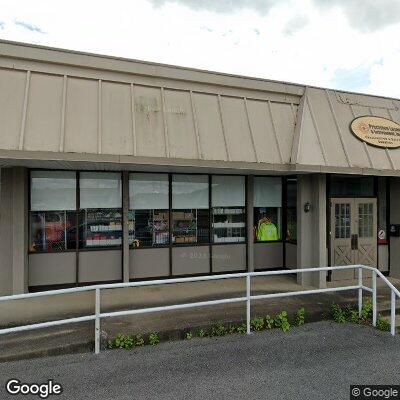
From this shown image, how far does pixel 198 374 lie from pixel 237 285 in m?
4.01

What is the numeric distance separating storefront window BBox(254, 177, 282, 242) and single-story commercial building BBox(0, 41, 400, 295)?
0.04 meters

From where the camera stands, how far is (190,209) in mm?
8734

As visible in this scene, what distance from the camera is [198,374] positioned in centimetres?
415

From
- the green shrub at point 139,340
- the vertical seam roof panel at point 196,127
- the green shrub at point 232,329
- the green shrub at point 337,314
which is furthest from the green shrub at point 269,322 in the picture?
the vertical seam roof panel at point 196,127

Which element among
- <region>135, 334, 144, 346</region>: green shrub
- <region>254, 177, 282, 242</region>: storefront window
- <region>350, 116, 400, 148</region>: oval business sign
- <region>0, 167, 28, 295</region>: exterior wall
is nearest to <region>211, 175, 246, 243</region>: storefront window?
<region>254, 177, 282, 242</region>: storefront window

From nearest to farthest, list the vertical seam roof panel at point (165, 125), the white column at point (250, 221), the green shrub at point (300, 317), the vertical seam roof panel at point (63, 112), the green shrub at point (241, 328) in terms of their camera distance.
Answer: the green shrub at point (241, 328) < the green shrub at point (300, 317) < the vertical seam roof panel at point (63, 112) < the vertical seam roof panel at point (165, 125) < the white column at point (250, 221)

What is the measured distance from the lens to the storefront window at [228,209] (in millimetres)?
8922

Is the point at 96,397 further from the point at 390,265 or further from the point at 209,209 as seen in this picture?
the point at 390,265

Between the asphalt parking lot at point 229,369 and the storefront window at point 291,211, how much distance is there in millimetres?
4146

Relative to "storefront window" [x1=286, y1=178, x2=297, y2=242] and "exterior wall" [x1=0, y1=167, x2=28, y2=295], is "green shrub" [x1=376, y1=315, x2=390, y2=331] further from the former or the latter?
"exterior wall" [x1=0, y1=167, x2=28, y2=295]

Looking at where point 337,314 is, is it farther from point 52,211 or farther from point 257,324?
point 52,211

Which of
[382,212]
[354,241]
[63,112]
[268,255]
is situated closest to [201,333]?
[268,255]

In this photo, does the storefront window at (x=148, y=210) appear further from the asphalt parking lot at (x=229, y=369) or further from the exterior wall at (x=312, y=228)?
the asphalt parking lot at (x=229, y=369)

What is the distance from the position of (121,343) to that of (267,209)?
5939 mm
